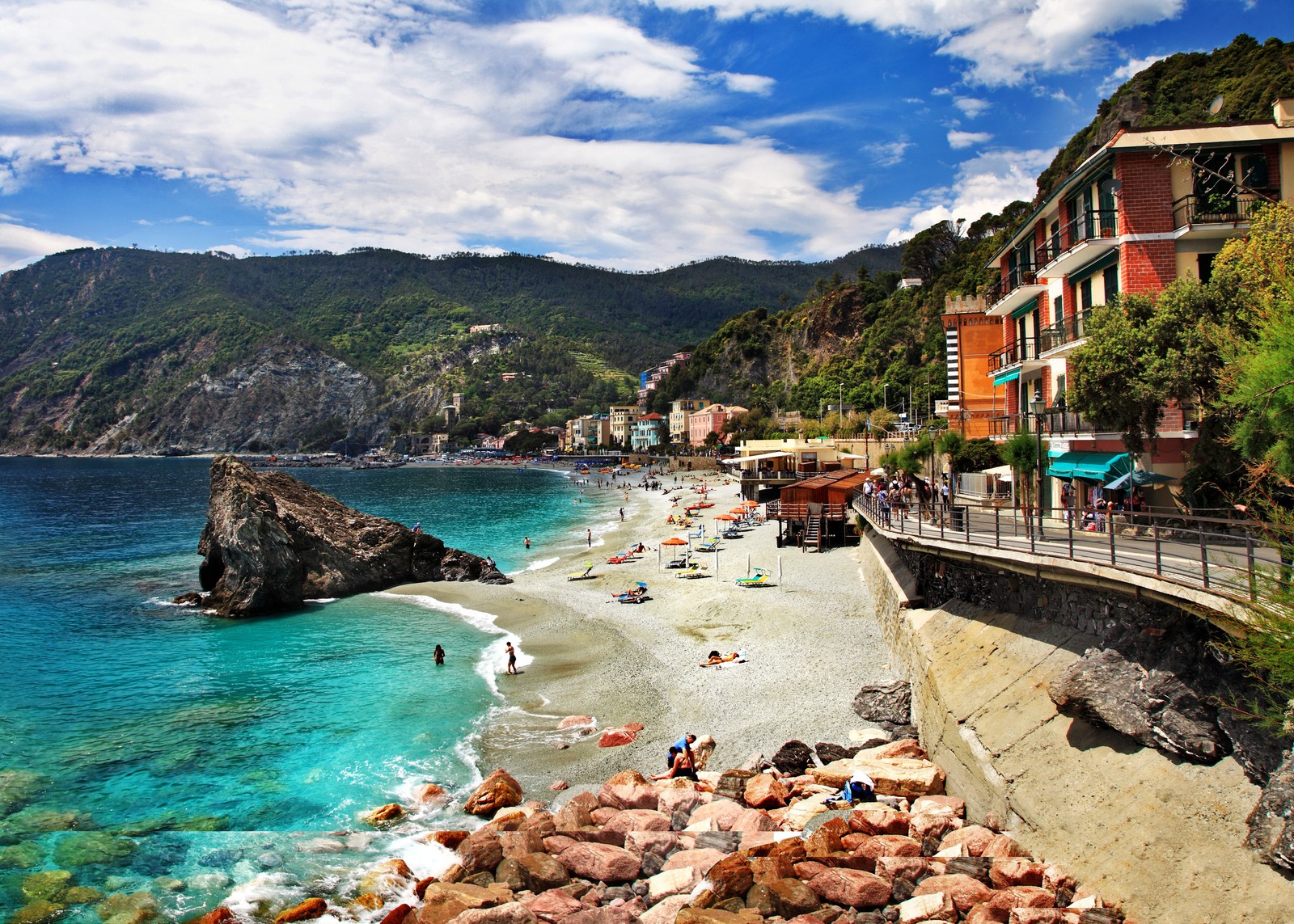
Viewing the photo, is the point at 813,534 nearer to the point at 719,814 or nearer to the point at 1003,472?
the point at 1003,472

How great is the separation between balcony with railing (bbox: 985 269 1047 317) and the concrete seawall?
1279cm

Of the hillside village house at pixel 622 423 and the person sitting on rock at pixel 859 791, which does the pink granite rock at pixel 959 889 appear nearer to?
the person sitting on rock at pixel 859 791

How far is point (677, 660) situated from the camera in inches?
875

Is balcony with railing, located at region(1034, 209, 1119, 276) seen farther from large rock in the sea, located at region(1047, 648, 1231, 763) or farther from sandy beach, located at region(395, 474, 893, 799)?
sandy beach, located at region(395, 474, 893, 799)

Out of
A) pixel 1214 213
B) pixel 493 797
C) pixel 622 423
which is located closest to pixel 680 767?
pixel 493 797

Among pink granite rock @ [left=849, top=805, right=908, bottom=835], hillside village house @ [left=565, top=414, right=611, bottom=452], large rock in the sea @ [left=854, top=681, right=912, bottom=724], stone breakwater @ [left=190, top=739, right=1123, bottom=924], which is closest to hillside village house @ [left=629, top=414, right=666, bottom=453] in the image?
hillside village house @ [left=565, top=414, right=611, bottom=452]

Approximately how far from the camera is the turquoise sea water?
13.0 metres

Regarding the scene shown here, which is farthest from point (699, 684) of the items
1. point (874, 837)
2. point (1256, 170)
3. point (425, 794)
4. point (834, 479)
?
point (834, 479)

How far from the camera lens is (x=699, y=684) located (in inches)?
784

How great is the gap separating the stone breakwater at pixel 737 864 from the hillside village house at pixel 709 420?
113813 millimetres

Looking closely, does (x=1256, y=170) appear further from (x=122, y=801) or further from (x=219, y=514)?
(x=219, y=514)

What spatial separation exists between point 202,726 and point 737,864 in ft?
51.8

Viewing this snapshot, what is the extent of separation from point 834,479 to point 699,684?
21058 millimetres

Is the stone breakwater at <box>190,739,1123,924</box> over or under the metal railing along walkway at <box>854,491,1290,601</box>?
under
